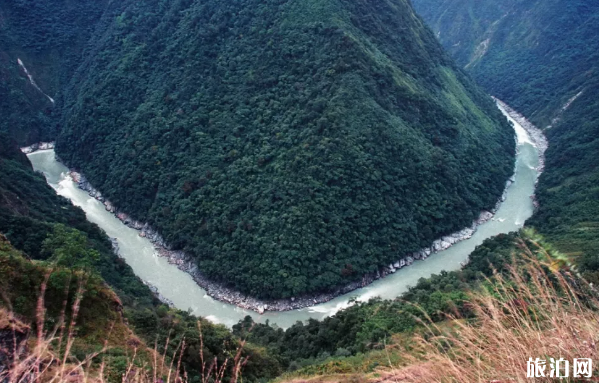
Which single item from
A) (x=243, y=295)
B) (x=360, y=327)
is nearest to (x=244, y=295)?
(x=243, y=295)

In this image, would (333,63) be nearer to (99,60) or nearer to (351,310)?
(351,310)

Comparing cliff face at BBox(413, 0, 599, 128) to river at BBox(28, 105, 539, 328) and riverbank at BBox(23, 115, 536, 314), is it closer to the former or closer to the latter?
river at BBox(28, 105, 539, 328)

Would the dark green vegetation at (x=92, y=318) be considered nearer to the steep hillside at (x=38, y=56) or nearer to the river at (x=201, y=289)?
the river at (x=201, y=289)

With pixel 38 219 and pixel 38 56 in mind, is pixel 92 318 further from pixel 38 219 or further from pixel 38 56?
pixel 38 56

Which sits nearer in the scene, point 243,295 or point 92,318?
point 92,318

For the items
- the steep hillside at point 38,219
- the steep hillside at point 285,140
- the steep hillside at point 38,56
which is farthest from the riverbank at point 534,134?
the steep hillside at point 38,56

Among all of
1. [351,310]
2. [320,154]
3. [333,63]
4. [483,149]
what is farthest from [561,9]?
[351,310]
